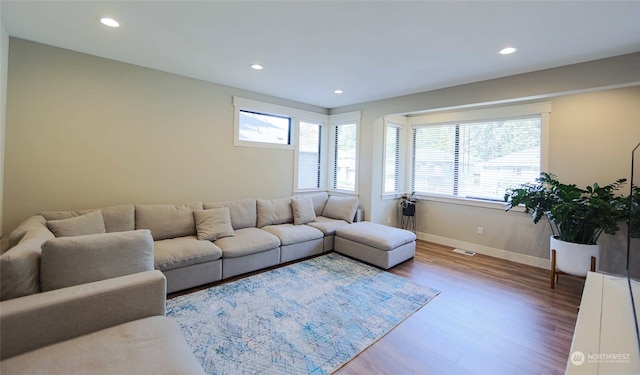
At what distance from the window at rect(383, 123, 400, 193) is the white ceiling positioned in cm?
174

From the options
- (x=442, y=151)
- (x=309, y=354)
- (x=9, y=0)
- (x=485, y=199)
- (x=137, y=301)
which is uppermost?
(x=9, y=0)

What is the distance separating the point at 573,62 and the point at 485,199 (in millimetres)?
2260

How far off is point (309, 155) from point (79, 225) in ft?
12.0

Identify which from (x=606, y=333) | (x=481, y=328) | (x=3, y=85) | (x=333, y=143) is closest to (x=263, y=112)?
(x=333, y=143)

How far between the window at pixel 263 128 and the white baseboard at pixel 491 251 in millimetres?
3259

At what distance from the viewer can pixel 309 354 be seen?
6.62ft

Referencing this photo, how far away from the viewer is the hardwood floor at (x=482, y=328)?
1962 mm

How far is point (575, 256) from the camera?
3.08 meters

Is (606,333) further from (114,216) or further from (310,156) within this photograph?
(310,156)

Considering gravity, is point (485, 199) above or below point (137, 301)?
above

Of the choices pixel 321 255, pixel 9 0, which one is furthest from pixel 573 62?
pixel 9 0

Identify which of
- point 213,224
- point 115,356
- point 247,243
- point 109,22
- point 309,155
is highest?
point 109,22

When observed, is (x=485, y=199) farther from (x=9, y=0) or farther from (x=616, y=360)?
(x=9, y=0)

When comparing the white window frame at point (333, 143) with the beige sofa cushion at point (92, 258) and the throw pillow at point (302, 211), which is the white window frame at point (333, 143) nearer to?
the throw pillow at point (302, 211)
